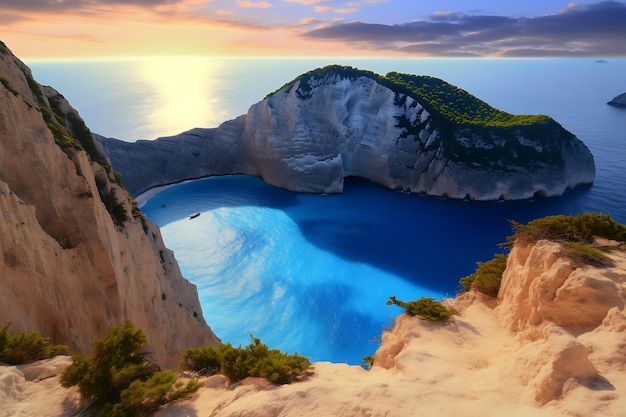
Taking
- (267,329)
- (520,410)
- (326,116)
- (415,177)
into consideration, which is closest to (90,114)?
(326,116)

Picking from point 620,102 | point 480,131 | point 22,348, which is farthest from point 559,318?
point 620,102

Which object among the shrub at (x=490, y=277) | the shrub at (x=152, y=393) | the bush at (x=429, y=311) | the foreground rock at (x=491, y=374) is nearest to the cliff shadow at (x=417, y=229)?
the shrub at (x=490, y=277)

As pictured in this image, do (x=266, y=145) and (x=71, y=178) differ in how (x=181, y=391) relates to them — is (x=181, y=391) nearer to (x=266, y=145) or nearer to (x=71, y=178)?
(x=71, y=178)

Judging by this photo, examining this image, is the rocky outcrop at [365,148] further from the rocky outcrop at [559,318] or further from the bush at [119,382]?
the bush at [119,382]

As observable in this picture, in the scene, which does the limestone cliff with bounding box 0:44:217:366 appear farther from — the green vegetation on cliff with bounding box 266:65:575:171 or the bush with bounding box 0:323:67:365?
the green vegetation on cliff with bounding box 266:65:575:171

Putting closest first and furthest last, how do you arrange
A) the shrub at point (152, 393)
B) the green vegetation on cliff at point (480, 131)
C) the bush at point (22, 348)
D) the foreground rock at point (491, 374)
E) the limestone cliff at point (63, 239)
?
the foreground rock at point (491, 374)
the shrub at point (152, 393)
the bush at point (22, 348)
the limestone cliff at point (63, 239)
the green vegetation on cliff at point (480, 131)

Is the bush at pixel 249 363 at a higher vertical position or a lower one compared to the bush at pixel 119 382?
lower

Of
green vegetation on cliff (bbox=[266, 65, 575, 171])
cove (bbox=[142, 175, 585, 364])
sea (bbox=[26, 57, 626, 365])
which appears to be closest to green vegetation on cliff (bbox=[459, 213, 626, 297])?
sea (bbox=[26, 57, 626, 365])
